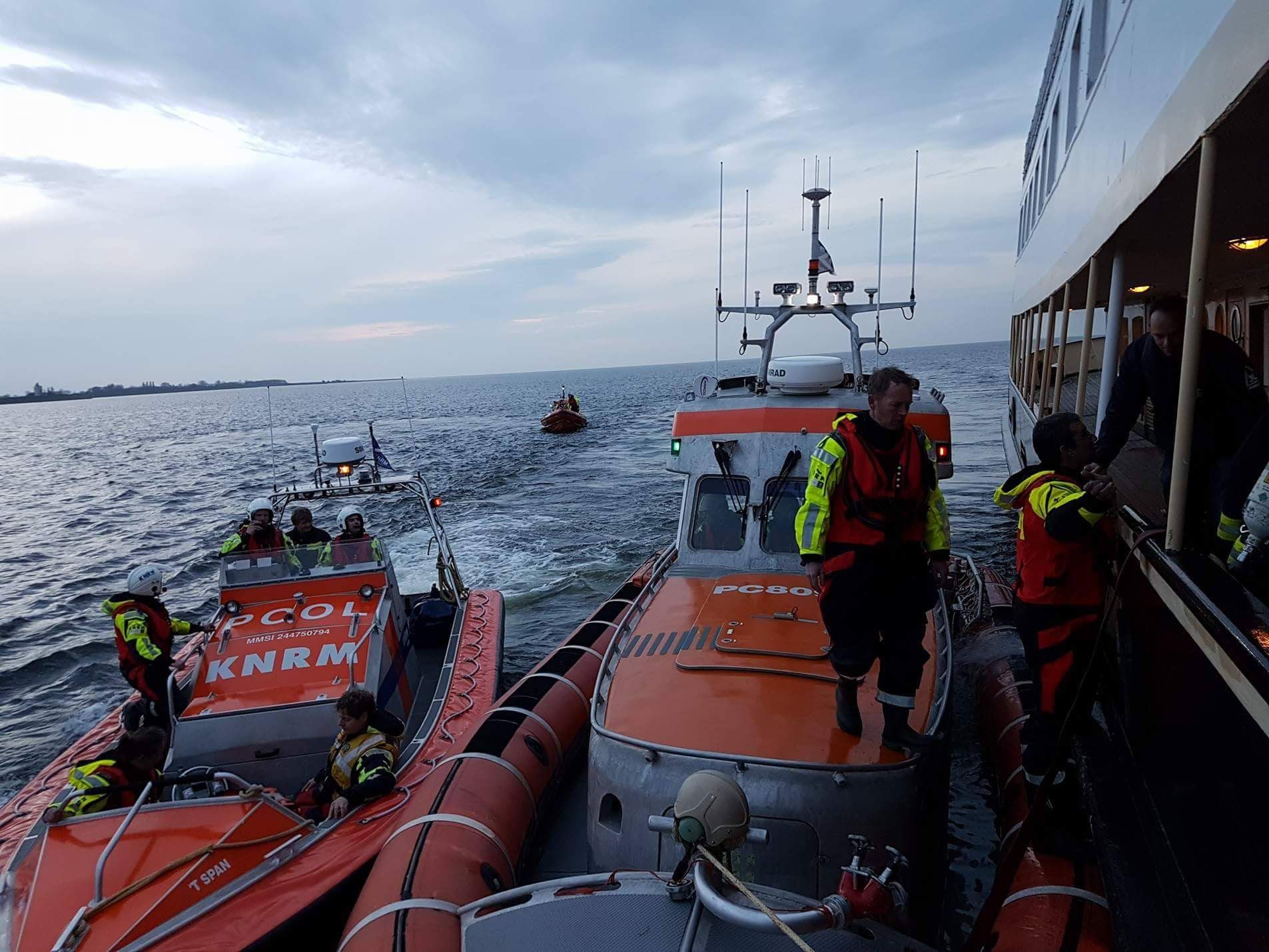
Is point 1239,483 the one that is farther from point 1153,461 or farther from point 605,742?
point 1153,461

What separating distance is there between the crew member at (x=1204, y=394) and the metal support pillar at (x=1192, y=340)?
0.38 metres

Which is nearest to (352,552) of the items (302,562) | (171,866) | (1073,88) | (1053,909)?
(302,562)

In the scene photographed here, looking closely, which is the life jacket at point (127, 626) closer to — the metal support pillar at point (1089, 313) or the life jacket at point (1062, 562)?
the life jacket at point (1062, 562)

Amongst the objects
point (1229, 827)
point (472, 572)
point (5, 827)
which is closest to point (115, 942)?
point (5, 827)

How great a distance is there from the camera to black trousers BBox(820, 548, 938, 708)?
3523 millimetres

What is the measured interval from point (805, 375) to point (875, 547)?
9.57 ft

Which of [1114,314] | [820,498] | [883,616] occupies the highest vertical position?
[1114,314]

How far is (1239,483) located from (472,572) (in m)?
13.0

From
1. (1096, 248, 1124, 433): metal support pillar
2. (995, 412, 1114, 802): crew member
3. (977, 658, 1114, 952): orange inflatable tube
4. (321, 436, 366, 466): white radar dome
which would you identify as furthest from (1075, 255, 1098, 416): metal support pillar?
(321, 436, 366, 466): white radar dome

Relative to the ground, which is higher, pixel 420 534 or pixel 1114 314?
pixel 1114 314

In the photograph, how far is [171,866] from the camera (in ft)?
13.2

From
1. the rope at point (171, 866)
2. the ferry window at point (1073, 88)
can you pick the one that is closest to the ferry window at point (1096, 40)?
the ferry window at point (1073, 88)

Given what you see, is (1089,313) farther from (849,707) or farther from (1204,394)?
(849,707)

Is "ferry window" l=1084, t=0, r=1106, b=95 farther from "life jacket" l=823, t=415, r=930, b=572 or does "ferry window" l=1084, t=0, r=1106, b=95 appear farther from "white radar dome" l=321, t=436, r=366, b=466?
"white radar dome" l=321, t=436, r=366, b=466
